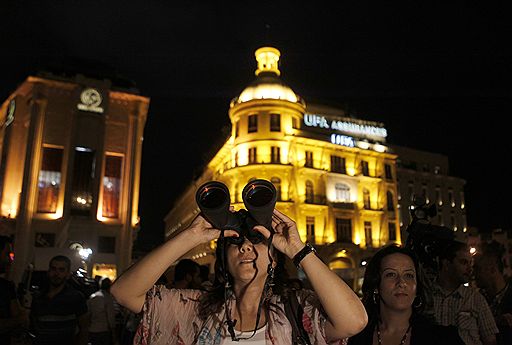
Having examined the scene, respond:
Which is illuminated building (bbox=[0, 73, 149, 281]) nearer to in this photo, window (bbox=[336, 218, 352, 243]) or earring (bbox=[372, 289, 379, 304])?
window (bbox=[336, 218, 352, 243])

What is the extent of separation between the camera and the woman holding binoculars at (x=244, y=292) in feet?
5.93

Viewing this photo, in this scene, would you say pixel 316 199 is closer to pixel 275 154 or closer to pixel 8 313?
pixel 275 154

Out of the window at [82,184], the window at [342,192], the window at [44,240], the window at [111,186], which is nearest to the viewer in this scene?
the window at [44,240]

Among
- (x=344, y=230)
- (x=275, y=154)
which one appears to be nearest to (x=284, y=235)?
(x=275, y=154)

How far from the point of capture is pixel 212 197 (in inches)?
75.7

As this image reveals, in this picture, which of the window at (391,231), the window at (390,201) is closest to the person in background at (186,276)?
the window at (391,231)

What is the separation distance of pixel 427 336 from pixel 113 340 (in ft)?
21.6

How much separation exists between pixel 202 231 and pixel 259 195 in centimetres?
→ 33

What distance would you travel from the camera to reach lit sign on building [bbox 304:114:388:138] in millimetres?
36188

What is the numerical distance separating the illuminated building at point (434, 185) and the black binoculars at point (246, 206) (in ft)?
138

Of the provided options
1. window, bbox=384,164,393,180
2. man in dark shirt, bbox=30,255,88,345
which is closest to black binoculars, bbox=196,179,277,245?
Answer: man in dark shirt, bbox=30,255,88,345

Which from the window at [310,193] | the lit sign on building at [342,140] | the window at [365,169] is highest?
the lit sign on building at [342,140]

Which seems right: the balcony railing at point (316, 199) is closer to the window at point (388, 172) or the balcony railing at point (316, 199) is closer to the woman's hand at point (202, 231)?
the window at point (388, 172)

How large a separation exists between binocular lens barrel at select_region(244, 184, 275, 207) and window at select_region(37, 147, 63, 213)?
3001 centimetres
